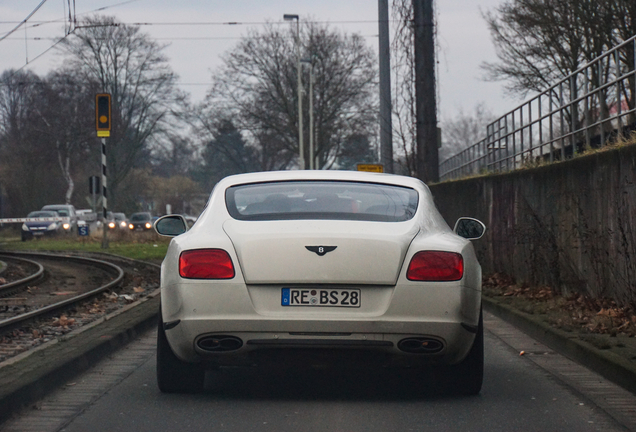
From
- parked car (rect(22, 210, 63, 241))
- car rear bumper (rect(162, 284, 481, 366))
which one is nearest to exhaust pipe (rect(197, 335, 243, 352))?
car rear bumper (rect(162, 284, 481, 366))

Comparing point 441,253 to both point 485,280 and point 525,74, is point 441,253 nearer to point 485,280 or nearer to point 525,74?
point 485,280

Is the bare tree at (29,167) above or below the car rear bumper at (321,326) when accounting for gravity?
above

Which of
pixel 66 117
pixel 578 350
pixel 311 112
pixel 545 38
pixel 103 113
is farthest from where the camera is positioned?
pixel 66 117

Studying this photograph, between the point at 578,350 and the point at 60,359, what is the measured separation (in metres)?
3.76

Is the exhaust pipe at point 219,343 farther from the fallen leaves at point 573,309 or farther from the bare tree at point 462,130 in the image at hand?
the bare tree at point 462,130

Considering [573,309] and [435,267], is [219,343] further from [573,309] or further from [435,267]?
[573,309]

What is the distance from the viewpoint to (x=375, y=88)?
167 ft

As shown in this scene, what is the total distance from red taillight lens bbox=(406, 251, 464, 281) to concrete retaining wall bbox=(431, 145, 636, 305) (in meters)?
3.67

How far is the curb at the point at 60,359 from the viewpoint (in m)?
5.48

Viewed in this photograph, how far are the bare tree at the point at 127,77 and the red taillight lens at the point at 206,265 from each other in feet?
156

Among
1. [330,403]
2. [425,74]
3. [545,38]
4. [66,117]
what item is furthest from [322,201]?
[66,117]

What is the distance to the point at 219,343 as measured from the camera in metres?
5.40

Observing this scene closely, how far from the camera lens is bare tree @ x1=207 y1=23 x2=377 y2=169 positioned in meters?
50.9

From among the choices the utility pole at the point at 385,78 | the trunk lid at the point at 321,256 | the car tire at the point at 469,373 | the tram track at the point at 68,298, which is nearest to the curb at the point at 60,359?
the tram track at the point at 68,298
